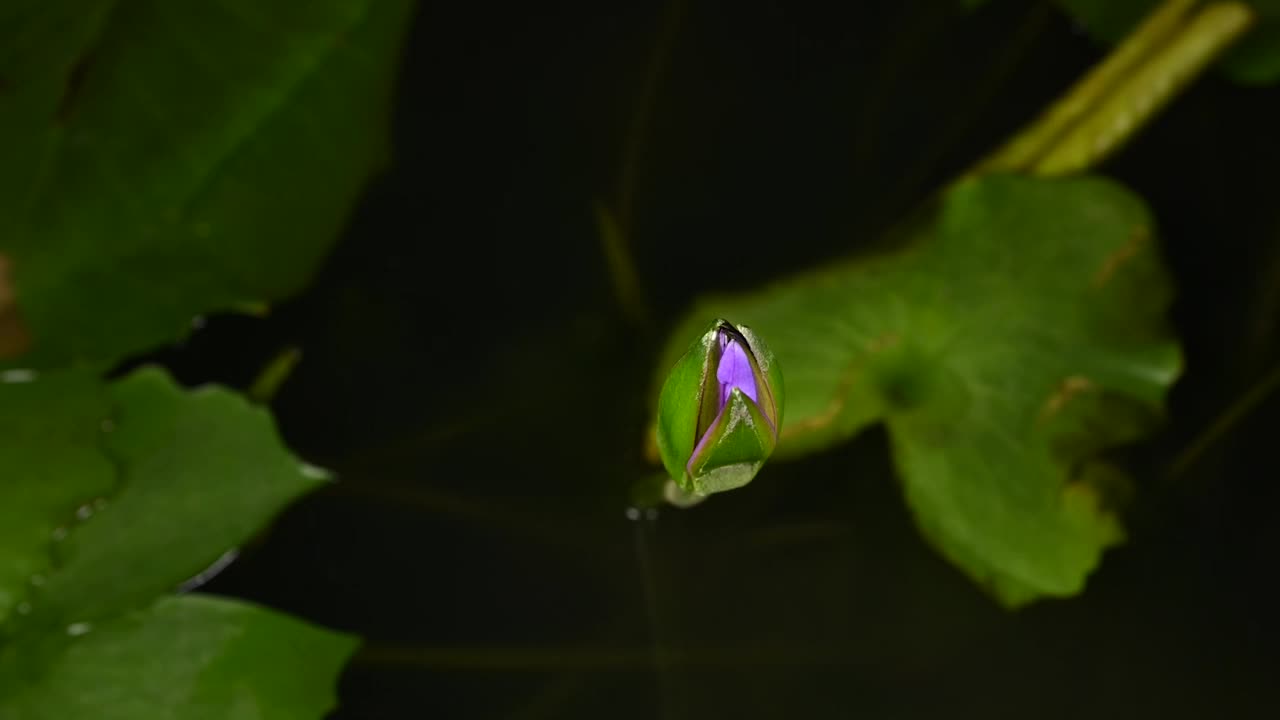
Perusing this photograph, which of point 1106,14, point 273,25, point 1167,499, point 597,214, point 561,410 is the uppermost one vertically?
point 273,25

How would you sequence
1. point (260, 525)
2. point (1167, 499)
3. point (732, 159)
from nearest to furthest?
point (260, 525), point (1167, 499), point (732, 159)

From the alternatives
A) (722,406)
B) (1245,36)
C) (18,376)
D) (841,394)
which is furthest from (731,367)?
(1245,36)

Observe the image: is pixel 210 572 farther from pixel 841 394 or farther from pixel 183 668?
pixel 841 394

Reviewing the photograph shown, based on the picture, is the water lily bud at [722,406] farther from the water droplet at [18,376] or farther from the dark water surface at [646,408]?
the water droplet at [18,376]

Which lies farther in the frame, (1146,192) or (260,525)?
(1146,192)

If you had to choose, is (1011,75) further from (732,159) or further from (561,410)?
(561,410)

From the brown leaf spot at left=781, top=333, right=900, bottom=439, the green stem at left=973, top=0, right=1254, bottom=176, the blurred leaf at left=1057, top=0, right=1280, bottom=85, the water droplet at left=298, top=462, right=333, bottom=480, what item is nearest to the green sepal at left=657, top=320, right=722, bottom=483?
the brown leaf spot at left=781, top=333, right=900, bottom=439

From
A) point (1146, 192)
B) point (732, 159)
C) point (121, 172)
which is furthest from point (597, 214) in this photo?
point (1146, 192)

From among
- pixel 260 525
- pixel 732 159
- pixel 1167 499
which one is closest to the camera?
pixel 260 525
